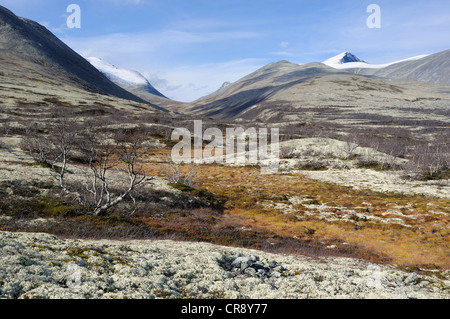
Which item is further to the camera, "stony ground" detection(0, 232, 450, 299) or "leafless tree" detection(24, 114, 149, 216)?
"leafless tree" detection(24, 114, 149, 216)

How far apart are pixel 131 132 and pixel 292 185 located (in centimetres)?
6486

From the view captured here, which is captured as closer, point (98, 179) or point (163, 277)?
point (163, 277)

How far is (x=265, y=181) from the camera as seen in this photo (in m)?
Answer: 52.2

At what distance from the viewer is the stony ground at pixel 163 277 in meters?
7.71

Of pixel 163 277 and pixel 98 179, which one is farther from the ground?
pixel 163 277

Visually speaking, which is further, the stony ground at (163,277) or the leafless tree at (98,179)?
the leafless tree at (98,179)

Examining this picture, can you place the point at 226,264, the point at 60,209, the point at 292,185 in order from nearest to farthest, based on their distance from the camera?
the point at 226,264 < the point at 60,209 < the point at 292,185

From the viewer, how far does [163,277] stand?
9.41 metres

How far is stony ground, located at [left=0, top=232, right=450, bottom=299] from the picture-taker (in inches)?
304
